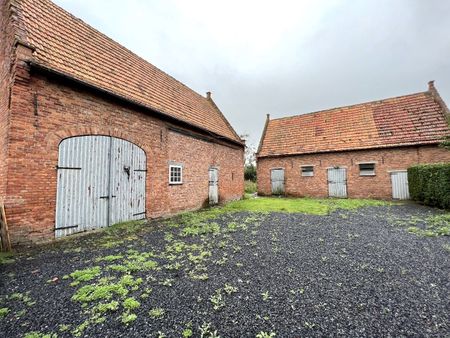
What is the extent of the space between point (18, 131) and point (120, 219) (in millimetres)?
3546

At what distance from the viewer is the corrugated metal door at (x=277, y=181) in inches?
672

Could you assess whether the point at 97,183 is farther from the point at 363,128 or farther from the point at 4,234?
the point at 363,128

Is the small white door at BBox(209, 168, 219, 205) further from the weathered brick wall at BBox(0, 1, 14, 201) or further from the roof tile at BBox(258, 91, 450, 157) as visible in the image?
the weathered brick wall at BBox(0, 1, 14, 201)

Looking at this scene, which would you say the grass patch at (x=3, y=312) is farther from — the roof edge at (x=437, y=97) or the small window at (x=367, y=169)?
the roof edge at (x=437, y=97)

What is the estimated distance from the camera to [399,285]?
3.13 metres

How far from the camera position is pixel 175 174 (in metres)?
9.31

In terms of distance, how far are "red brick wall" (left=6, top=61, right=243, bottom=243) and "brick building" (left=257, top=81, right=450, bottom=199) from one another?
1166cm

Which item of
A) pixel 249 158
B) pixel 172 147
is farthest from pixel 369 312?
pixel 249 158

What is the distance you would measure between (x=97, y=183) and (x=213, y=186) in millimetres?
6585

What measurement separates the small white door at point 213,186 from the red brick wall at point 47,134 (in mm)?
3777

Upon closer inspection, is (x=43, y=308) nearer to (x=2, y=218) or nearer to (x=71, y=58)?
(x=2, y=218)

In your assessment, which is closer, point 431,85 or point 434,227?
point 434,227

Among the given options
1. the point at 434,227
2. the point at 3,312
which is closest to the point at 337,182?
the point at 434,227

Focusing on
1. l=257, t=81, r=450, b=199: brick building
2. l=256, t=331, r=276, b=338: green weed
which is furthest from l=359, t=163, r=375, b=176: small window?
l=256, t=331, r=276, b=338: green weed
